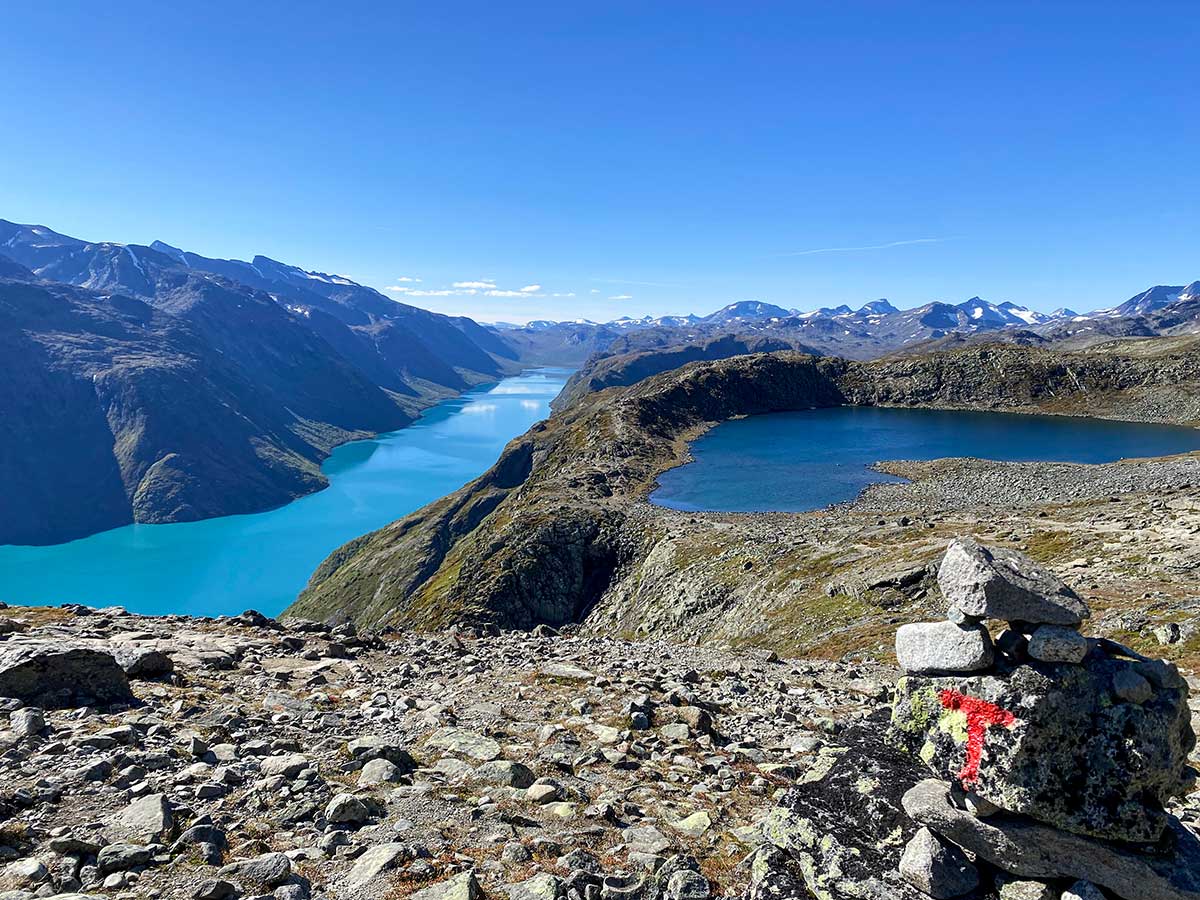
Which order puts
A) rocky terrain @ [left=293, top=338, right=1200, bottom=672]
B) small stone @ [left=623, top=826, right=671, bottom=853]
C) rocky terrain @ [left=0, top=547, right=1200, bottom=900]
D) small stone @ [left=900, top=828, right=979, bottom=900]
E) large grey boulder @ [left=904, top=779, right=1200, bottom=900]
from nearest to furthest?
1. large grey boulder @ [left=904, top=779, right=1200, bottom=900]
2. small stone @ [left=900, top=828, right=979, bottom=900]
3. rocky terrain @ [left=0, top=547, right=1200, bottom=900]
4. small stone @ [left=623, top=826, right=671, bottom=853]
5. rocky terrain @ [left=293, top=338, right=1200, bottom=672]

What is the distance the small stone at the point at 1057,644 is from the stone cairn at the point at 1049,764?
1 centimetres

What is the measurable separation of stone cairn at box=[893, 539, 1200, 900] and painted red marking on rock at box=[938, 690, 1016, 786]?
0.05ft

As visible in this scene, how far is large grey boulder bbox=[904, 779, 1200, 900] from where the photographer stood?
285 inches

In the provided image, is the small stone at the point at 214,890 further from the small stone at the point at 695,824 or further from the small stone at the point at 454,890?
the small stone at the point at 695,824

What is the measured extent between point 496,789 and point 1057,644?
9.65m

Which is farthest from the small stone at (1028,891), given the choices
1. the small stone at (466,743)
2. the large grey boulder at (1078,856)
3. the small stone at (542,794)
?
the small stone at (466,743)

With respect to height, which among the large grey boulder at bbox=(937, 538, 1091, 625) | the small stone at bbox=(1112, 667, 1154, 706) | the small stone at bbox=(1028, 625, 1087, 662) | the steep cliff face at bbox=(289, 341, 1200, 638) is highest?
the large grey boulder at bbox=(937, 538, 1091, 625)

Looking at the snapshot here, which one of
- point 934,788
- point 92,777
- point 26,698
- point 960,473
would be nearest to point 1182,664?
point 934,788

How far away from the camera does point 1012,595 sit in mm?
7953

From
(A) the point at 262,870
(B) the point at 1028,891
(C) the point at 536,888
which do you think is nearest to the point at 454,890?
(C) the point at 536,888

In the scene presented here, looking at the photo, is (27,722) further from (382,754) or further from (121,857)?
(382,754)

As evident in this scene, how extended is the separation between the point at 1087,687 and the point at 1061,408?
22394 cm

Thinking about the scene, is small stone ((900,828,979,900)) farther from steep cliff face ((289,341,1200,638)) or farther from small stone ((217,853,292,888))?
steep cliff face ((289,341,1200,638))

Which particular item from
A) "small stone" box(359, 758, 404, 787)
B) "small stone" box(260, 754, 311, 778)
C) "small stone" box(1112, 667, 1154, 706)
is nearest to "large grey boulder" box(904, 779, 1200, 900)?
"small stone" box(1112, 667, 1154, 706)
